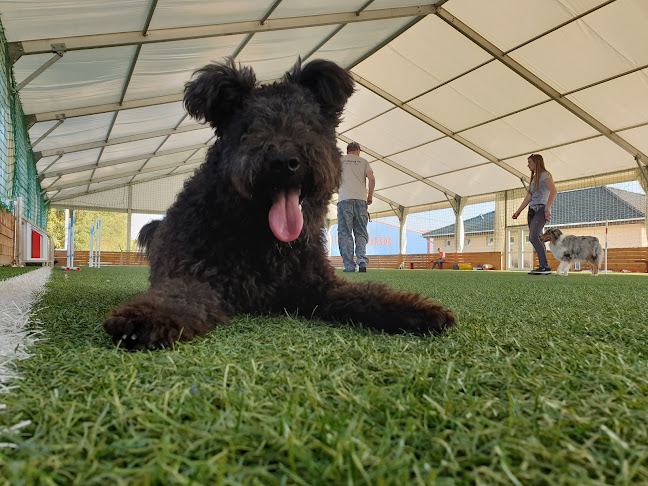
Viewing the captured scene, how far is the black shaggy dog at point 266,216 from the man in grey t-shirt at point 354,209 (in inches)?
230

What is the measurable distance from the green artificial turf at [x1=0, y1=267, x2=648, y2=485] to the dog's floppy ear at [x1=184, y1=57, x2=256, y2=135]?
43.3 inches

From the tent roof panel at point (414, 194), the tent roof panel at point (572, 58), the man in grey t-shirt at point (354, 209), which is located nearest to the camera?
the man in grey t-shirt at point (354, 209)

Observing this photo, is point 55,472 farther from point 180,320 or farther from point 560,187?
point 560,187

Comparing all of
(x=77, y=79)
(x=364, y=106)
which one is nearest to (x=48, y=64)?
(x=77, y=79)

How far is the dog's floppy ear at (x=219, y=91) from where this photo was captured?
1.81 m

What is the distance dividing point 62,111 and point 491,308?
1327cm

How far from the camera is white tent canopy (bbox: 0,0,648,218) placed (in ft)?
27.3

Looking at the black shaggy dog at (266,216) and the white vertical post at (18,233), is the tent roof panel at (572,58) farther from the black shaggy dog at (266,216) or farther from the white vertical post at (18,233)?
the white vertical post at (18,233)

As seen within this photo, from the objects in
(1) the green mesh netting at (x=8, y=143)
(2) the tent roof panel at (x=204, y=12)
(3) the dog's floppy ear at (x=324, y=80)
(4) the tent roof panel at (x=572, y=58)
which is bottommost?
(3) the dog's floppy ear at (x=324, y=80)

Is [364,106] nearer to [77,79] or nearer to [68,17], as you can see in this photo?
[77,79]

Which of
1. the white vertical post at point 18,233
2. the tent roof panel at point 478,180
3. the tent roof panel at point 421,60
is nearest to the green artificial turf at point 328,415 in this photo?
the white vertical post at point 18,233

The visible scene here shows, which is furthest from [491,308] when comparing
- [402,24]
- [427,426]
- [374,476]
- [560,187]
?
[560,187]

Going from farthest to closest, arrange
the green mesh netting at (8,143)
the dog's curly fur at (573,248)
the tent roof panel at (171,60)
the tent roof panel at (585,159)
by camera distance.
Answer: the tent roof panel at (585,159) < the dog's curly fur at (573,248) < the tent roof panel at (171,60) < the green mesh netting at (8,143)

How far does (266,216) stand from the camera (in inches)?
68.1
